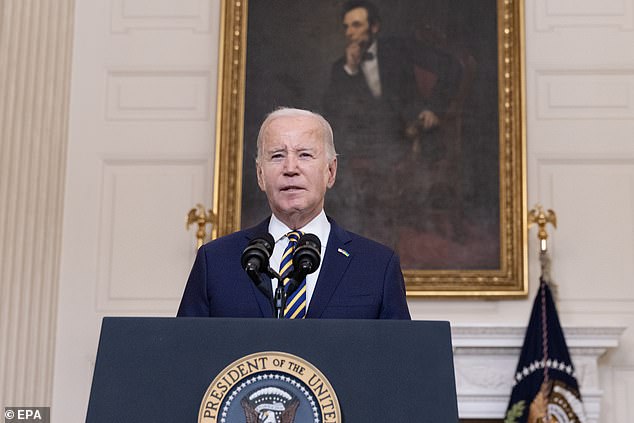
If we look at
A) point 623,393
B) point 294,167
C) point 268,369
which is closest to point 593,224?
point 623,393

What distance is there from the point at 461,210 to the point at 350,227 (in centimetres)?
71

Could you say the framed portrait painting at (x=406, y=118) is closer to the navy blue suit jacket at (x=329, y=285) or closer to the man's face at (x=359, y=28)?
the man's face at (x=359, y=28)

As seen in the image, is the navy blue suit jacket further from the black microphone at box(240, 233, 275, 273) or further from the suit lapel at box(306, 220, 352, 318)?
the black microphone at box(240, 233, 275, 273)

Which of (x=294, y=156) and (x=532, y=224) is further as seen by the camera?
(x=532, y=224)

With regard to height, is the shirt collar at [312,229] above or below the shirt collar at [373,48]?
below

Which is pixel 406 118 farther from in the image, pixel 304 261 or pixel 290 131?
pixel 304 261

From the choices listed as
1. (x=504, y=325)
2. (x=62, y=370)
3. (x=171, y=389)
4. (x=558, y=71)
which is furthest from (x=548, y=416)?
(x=171, y=389)

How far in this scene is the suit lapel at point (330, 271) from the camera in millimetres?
2523

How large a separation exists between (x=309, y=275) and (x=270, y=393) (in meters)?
0.82

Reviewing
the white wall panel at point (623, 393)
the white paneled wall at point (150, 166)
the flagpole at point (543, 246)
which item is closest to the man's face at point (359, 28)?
the white paneled wall at point (150, 166)

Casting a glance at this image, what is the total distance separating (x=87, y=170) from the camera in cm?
646

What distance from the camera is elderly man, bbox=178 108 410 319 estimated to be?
8.38 feet

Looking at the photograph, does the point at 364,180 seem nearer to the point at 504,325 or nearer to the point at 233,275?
the point at 504,325

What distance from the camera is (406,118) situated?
6.35m
